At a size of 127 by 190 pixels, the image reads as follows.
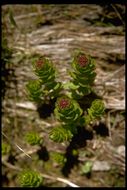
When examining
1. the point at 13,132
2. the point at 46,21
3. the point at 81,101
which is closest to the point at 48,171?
the point at 13,132

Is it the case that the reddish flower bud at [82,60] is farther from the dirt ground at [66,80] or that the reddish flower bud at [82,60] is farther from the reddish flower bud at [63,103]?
the dirt ground at [66,80]

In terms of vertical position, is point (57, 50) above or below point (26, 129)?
above

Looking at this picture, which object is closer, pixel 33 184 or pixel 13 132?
pixel 33 184

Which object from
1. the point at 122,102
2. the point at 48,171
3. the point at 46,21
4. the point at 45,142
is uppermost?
the point at 46,21

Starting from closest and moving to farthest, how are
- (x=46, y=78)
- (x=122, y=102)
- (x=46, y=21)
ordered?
(x=46, y=78) < (x=122, y=102) < (x=46, y=21)

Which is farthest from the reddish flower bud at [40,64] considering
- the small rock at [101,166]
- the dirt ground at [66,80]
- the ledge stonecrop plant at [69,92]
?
the small rock at [101,166]

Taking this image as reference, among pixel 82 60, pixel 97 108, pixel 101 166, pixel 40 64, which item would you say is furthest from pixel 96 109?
pixel 101 166

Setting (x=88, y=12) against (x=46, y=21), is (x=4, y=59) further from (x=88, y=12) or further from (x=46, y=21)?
(x=88, y=12)

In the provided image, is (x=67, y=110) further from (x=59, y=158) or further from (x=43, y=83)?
(x=59, y=158)
